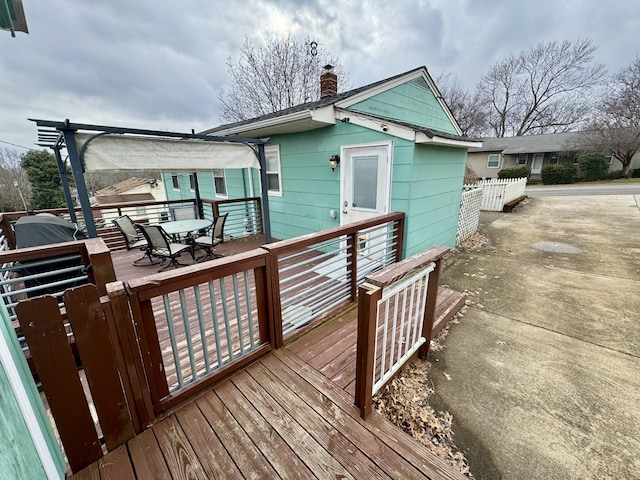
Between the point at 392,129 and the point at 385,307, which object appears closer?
the point at 385,307

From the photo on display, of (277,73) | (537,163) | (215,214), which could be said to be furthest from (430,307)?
(537,163)

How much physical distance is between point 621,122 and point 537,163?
5.49 metres

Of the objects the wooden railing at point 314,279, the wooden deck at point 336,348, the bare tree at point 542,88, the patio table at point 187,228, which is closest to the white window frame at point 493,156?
the bare tree at point 542,88

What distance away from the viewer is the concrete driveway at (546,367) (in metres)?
1.74

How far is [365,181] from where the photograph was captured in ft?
14.7

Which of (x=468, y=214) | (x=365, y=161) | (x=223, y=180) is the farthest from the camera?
(x=223, y=180)

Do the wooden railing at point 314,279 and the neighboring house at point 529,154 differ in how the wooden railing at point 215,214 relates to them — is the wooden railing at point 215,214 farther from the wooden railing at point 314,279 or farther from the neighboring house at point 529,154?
the neighboring house at point 529,154

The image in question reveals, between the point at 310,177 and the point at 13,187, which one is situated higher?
the point at 310,177

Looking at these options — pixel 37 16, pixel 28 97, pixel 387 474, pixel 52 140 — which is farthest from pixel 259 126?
pixel 28 97

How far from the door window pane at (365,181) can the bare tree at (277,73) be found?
436 inches

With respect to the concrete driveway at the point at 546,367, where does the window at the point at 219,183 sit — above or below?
above

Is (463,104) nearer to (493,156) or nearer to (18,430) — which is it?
(493,156)

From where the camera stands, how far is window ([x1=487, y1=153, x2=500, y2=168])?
936 inches

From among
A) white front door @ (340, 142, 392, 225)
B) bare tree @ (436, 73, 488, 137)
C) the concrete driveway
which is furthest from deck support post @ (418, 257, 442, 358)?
bare tree @ (436, 73, 488, 137)
